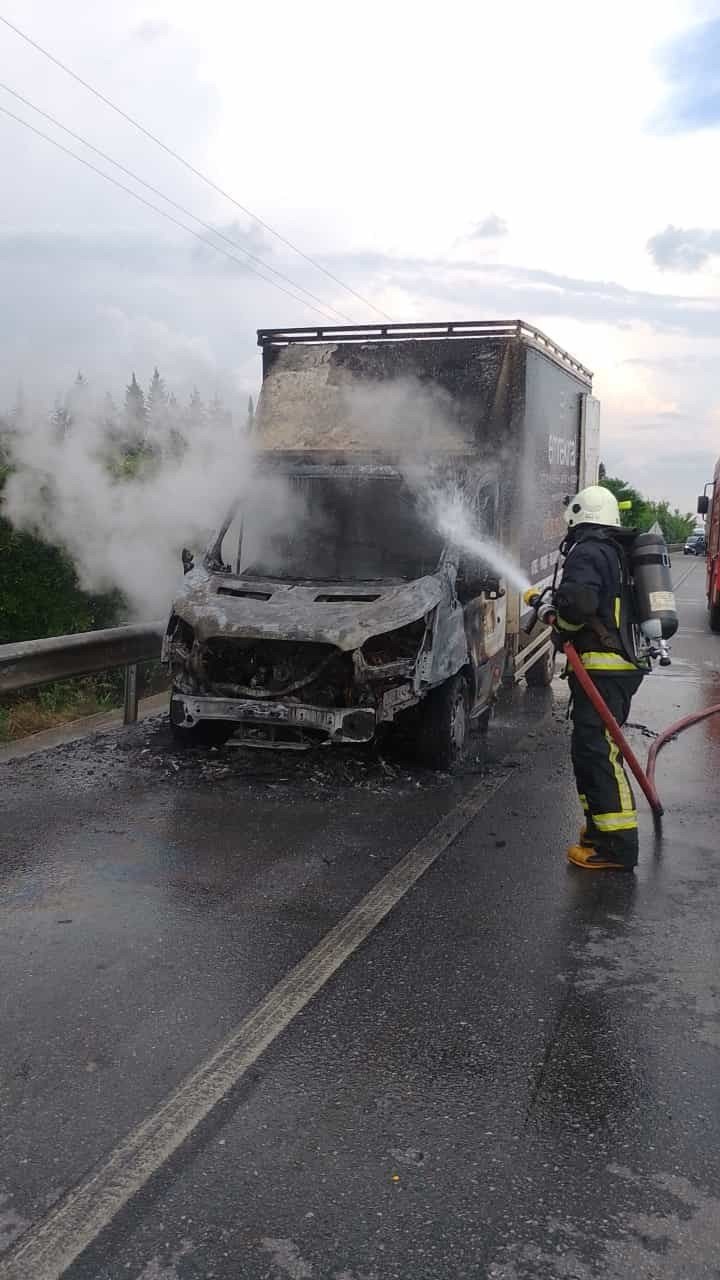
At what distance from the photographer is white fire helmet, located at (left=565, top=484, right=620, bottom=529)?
234 inches

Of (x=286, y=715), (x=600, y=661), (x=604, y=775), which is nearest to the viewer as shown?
(x=604, y=775)

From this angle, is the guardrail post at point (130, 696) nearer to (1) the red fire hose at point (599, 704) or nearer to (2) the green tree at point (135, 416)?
(2) the green tree at point (135, 416)

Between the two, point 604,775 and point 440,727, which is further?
point 440,727

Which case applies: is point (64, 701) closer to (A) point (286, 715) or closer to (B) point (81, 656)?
(B) point (81, 656)

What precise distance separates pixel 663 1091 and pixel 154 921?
2131mm

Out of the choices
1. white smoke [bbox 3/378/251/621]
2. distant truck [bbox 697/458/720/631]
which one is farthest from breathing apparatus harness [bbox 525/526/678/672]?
distant truck [bbox 697/458/720/631]

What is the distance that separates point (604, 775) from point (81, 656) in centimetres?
405

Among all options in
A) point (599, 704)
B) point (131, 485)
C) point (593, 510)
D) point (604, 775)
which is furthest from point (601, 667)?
point (131, 485)

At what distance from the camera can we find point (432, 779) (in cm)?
710

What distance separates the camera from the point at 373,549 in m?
8.01

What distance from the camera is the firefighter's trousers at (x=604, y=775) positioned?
5492mm

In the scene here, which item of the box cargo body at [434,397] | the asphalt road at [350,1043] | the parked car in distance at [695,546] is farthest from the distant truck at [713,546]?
the parked car in distance at [695,546]

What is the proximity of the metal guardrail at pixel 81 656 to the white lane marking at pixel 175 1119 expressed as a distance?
3.40m

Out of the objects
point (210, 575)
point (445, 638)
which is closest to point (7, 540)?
point (210, 575)
